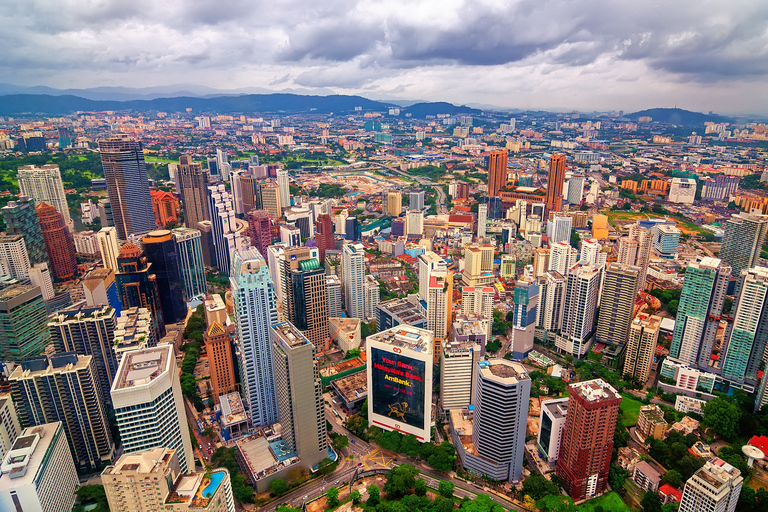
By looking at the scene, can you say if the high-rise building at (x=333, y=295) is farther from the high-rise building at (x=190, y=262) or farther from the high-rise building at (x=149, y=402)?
the high-rise building at (x=149, y=402)

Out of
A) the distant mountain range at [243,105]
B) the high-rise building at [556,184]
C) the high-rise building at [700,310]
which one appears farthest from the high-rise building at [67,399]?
the distant mountain range at [243,105]

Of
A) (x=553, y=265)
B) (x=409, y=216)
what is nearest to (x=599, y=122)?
(x=409, y=216)

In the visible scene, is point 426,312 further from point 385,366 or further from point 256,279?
Result: point 256,279

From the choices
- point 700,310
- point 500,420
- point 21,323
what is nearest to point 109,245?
point 21,323

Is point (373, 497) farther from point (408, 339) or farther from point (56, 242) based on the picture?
point (56, 242)

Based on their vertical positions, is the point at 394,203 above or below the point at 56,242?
below

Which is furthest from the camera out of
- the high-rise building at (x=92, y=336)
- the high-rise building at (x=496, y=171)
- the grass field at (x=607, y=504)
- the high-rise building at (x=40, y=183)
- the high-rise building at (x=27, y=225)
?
the high-rise building at (x=496, y=171)
